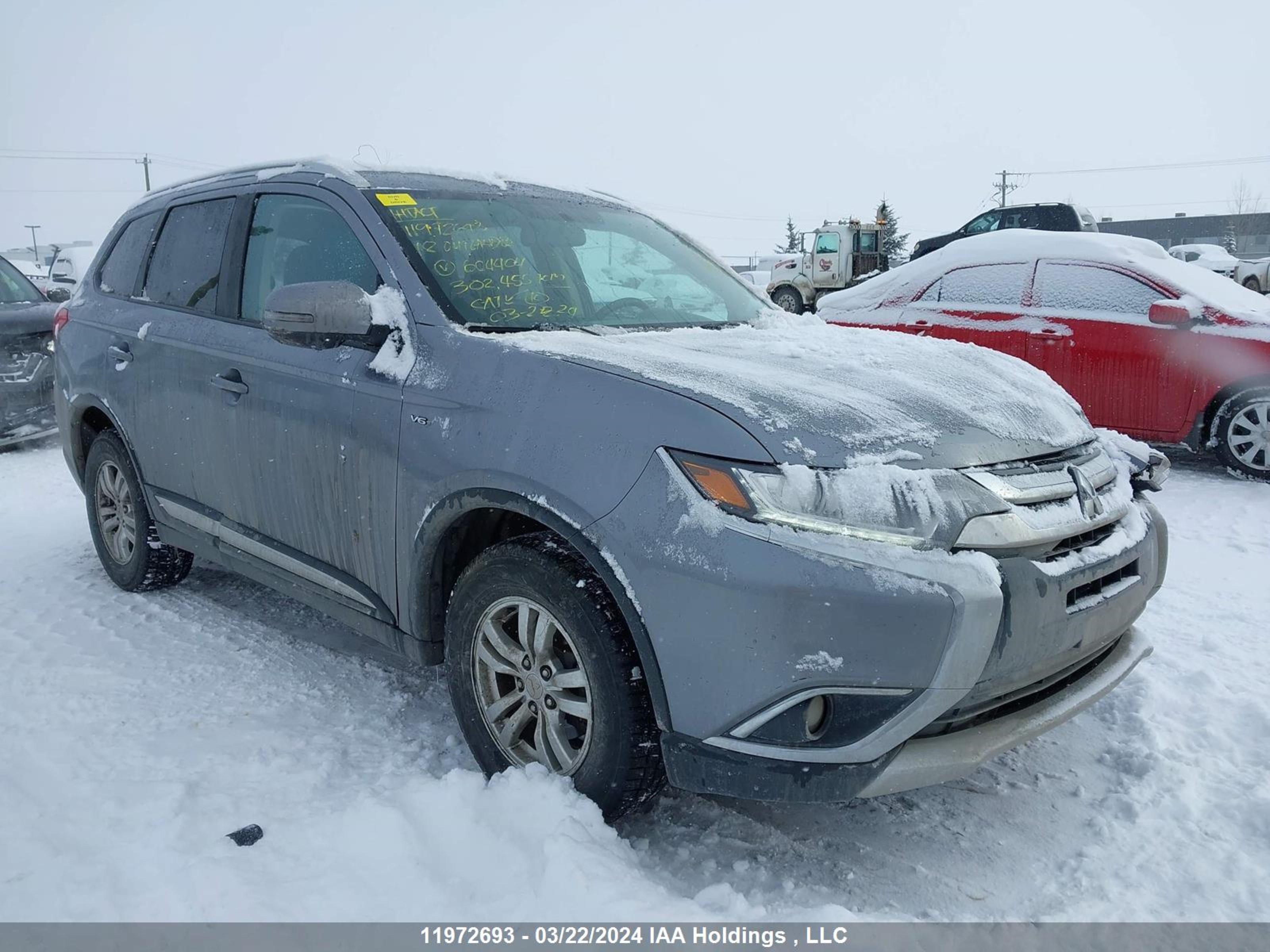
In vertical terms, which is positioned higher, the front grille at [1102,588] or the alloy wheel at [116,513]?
the front grille at [1102,588]

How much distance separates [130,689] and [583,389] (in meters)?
2.14

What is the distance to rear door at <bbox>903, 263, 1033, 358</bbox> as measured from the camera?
281 inches

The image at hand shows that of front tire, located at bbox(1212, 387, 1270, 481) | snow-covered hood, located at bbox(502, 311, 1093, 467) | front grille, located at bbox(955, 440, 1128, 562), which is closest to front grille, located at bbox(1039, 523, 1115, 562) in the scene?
front grille, located at bbox(955, 440, 1128, 562)

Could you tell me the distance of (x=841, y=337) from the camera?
322 cm

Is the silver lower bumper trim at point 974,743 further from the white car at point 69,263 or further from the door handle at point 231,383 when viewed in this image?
the white car at point 69,263

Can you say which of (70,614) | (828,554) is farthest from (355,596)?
(70,614)

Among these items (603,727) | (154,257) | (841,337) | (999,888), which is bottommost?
(999,888)

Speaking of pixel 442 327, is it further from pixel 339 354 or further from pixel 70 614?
pixel 70 614

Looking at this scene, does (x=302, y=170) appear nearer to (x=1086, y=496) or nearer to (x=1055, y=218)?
(x=1086, y=496)

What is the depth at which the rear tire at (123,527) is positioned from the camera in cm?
423

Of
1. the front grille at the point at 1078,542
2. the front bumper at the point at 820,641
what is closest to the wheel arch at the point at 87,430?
the front bumper at the point at 820,641

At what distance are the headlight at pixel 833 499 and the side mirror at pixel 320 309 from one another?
1.27 meters

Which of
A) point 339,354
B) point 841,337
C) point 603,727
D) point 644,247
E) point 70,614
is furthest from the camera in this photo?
point 70,614

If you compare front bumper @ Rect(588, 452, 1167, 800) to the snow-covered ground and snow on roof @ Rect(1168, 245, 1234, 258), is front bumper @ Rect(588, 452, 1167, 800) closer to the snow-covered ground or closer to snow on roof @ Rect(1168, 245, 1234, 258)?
the snow-covered ground
